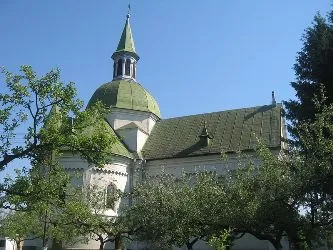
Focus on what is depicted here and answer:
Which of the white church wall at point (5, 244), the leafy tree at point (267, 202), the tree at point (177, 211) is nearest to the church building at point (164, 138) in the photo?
the tree at point (177, 211)

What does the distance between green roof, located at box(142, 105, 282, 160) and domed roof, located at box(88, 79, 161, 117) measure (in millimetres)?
2453

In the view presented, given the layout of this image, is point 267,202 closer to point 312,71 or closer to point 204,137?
point 312,71

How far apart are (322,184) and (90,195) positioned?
16.8 m

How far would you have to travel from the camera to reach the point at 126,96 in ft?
134

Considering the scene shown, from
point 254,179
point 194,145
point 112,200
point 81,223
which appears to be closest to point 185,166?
point 194,145

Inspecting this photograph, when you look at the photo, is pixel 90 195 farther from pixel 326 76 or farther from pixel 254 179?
pixel 326 76

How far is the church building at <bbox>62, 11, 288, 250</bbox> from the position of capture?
3381 centimetres

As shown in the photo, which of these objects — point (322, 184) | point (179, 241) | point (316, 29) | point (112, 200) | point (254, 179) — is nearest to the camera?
point (322, 184)

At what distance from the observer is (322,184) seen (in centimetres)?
1554

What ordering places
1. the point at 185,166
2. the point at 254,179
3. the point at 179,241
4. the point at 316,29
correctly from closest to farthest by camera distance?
1. the point at 254,179
2. the point at 179,241
3. the point at 316,29
4. the point at 185,166

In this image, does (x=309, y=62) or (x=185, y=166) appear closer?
(x=309, y=62)

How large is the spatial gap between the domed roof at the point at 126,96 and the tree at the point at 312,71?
20.5 metres

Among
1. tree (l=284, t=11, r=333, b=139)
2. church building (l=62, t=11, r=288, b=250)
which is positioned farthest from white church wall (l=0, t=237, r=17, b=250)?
tree (l=284, t=11, r=333, b=139)

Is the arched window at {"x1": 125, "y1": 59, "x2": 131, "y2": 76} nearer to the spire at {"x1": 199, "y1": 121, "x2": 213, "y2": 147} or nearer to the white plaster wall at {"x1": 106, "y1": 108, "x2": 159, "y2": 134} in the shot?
the white plaster wall at {"x1": 106, "y1": 108, "x2": 159, "y2": 134}
